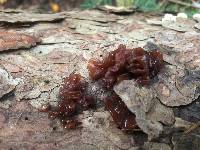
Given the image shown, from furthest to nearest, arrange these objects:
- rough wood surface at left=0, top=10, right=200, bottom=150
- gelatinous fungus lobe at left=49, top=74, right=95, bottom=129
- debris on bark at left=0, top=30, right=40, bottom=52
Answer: debris on bark at left=0, top=30, right=40, bottom=52, gelatinous fungus lobe at left=49, top=74, right=95, bottom=129, rough wood surface at left=0, top=10, right=200, bottom=150

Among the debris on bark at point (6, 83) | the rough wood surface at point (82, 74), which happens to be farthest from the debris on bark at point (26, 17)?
the debris on bark at point (6, 83)

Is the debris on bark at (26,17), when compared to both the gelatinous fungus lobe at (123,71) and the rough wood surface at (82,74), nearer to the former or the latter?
the rough wood surface at (82,74)

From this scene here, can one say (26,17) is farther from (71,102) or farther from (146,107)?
(146,107)

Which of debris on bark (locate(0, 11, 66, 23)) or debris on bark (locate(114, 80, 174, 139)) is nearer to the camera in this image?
debris on bark (locate(114, 80, 174, 139))

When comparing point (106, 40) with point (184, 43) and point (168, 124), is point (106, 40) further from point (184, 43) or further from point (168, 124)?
point (168, 124)

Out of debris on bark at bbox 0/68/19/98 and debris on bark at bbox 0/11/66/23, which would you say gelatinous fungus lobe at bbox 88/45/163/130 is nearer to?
debris on bark at bbox 0/68/19/98

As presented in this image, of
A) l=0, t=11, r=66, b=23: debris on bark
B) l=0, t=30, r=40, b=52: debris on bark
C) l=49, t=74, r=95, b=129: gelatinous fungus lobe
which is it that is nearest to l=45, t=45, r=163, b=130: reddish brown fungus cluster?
l=49, t=74, r=95, b=129: gelatinous fungus lobe
